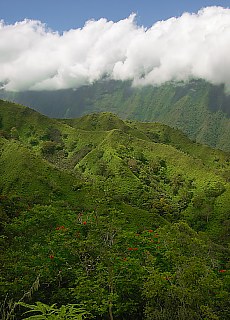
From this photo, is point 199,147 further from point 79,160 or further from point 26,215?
point 26,215

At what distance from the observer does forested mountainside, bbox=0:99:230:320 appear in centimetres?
2144

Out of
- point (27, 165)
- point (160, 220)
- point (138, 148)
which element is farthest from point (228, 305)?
point (138, 148)

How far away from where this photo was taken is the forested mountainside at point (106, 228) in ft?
70.3

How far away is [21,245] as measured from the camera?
108ft

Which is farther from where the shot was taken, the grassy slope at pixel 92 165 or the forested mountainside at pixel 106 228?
the grassy slope at pixel 92 165

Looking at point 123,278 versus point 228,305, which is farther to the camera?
point 123,278

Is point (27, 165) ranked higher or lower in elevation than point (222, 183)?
lower

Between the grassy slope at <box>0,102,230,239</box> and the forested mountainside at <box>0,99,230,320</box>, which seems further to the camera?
the grassy slope at <box>0,102,230,239</box>

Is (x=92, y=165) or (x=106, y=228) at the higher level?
(x=92, y=165)

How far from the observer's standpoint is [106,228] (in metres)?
26.0

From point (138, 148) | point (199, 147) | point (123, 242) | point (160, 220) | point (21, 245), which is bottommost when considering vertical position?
point (21, 245)

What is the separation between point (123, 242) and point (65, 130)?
118 meters

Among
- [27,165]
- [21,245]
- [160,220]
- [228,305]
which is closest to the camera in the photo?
[228,305]

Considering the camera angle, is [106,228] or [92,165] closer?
[106,228]
